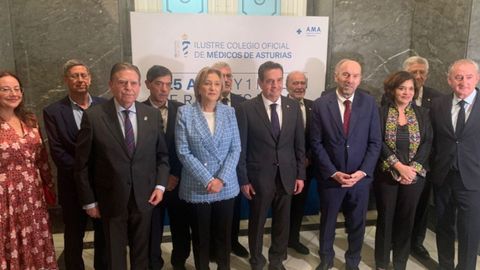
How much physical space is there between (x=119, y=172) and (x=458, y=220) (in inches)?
93.7

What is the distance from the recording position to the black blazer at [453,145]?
9.44 ft

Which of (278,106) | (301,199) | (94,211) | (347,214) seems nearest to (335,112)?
(278,106)

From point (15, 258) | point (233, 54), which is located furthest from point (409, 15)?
point (15, 258)

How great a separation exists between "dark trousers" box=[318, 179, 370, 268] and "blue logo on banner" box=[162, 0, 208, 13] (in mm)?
2231

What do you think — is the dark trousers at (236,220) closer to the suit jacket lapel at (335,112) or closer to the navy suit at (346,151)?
the navy suit at (346,151)

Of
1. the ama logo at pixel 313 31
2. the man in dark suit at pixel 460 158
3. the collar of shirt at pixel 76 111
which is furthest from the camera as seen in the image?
the ama logo at pixel 313 31

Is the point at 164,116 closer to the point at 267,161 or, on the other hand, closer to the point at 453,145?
the point at 267,161

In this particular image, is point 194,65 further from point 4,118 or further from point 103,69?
point 4,118

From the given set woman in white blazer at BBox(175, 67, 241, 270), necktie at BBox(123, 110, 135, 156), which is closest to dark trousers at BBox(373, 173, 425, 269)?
woman in white blazer at BBox(175, 67, 241, 270)

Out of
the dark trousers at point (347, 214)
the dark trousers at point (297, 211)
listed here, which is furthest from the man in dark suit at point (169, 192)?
the dark trousers at point (347, 214)

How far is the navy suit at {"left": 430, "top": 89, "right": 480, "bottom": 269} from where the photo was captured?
288 centimetres

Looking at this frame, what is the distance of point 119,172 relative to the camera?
245cm

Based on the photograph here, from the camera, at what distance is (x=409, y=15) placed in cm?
438

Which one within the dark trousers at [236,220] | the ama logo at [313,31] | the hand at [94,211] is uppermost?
the ama logo at [313,31]
